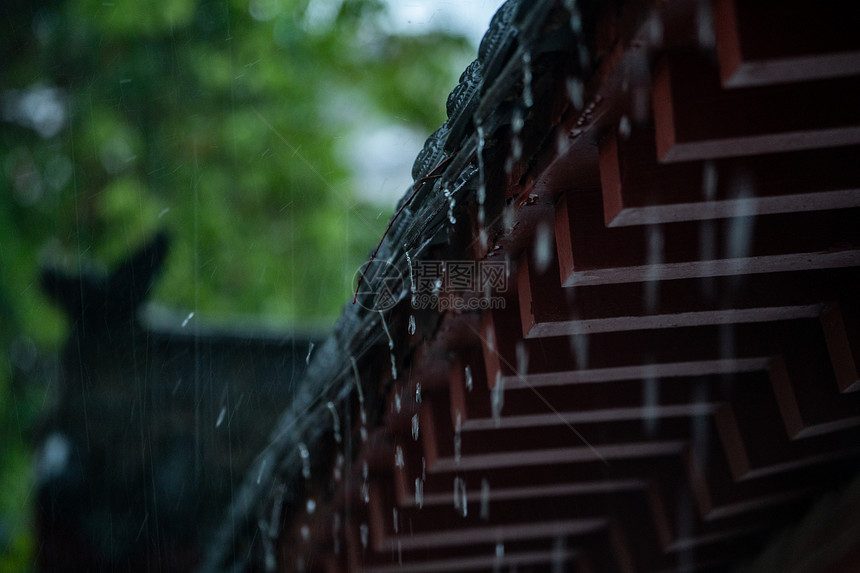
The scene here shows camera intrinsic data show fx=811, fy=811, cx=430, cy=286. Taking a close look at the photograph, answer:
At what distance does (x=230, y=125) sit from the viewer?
1124 centimetres

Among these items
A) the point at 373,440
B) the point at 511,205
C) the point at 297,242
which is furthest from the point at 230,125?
the point at 511,205

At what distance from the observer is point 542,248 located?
1.68m

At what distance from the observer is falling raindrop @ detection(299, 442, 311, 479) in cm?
258

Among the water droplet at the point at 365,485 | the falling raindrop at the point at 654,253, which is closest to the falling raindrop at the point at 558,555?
the water droplet at the point at 365,485

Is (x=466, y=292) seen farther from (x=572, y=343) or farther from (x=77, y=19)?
(x=77, y=19)

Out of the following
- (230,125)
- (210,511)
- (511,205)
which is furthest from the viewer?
(230,125)

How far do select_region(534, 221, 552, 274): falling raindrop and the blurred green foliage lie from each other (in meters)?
8.83

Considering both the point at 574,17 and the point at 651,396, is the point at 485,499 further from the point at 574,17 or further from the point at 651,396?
the point at 574,17

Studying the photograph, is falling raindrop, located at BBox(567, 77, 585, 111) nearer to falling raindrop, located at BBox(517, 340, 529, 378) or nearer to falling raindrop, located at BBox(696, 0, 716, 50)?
falling raindrop, located at BBox(696, 0, 716, 50)

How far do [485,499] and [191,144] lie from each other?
394 inches

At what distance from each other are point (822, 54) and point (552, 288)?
2.38 feet

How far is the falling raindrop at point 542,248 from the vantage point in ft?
5.40

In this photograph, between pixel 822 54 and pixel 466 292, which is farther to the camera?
pixel 466 292

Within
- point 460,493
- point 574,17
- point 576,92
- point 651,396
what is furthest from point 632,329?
point 460,493
